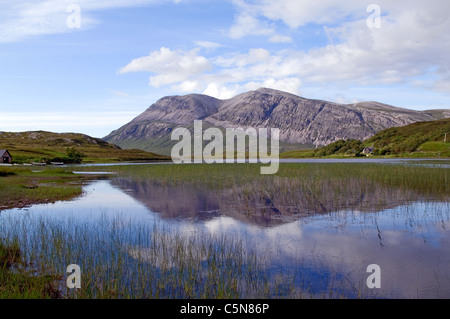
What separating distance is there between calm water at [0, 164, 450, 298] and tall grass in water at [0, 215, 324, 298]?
1393 millimetres

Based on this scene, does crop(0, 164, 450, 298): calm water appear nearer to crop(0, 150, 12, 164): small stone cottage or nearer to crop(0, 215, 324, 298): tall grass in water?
crop(0, 215, 324, 298): tall grass in water

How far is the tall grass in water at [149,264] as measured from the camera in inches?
460

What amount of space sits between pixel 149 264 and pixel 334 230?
12332 mm

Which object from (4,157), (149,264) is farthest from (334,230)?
(4,157)

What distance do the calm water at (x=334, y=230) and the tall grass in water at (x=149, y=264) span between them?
4.57 feet

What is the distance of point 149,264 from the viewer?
14.4m

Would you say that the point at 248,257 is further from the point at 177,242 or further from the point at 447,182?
the point at 447,182

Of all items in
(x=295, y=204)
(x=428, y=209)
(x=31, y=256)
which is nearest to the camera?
(x=31, y=256)

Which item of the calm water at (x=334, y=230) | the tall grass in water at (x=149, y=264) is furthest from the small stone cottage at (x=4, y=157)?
the tall grass in water at (x=149, y=264)

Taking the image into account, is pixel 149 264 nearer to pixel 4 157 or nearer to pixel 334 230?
→ pixel 334 230
